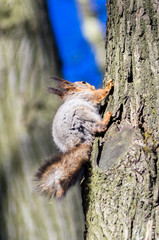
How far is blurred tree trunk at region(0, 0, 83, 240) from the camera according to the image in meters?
2.82

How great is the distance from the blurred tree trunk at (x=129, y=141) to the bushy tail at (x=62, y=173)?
0.49ft

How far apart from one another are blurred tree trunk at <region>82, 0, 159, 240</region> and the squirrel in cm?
13

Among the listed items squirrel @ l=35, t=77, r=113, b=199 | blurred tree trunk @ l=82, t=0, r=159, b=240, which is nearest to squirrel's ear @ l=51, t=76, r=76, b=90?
squirrel @ l=35, t=77, r=113, b=199

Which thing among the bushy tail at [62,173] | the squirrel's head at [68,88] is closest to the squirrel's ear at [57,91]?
the squirrel's head at [68,88]

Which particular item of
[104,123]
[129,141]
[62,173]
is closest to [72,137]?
[62,173]

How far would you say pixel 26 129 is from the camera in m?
2.92

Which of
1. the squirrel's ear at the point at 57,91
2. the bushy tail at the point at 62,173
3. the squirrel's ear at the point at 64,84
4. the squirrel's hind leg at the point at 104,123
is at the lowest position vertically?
the bushy tail at the point at 62,173

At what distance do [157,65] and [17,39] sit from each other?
72.4 inches

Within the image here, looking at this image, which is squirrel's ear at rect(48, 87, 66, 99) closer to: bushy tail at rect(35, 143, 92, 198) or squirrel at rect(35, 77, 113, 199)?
squirrel at rect(35, 77, 113, 199)

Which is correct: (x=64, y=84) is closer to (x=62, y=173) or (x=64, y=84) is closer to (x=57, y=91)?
(x=57, y=91)

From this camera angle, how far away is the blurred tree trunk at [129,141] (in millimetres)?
1519

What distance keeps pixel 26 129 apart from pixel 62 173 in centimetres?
103

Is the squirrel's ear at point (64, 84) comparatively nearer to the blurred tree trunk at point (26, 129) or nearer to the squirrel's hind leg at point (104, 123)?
the blurred tree trunk at point (26, 129)

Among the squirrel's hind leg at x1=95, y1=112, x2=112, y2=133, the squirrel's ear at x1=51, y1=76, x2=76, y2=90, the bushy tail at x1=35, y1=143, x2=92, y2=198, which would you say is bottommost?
the bushy tail at x1=35, y1=143, x2=92, y2=198
